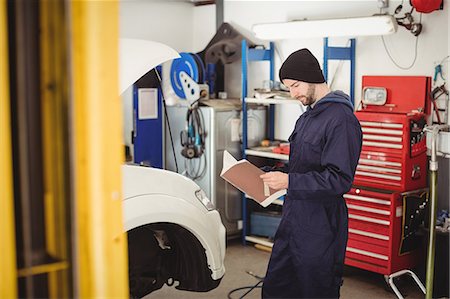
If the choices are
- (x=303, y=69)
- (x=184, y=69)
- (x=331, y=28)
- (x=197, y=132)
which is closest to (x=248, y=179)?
(x=303, y=69)

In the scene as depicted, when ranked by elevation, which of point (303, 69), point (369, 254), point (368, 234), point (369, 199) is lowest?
point (369, 254)

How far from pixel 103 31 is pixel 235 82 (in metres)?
5.01

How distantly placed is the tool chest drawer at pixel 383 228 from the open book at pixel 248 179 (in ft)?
4.44

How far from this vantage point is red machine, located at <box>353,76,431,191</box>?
4207 mm

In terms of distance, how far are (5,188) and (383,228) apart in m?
3.56

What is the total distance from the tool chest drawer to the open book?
4.44ft

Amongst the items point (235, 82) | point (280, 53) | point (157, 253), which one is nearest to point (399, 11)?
point (280, 53)

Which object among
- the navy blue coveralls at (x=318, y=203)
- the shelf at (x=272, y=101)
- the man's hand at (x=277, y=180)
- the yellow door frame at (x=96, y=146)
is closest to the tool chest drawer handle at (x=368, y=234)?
the shelf at (x=272, y=101)

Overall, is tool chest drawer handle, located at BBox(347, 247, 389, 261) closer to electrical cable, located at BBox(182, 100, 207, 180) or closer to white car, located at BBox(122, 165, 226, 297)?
white car, located at BBox(122, 165, 226, 297)

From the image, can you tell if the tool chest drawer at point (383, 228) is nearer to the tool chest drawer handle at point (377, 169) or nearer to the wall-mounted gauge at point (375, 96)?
the tool chest drawer handle at point (377, 169)

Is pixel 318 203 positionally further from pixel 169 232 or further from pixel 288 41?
pixel 288 41

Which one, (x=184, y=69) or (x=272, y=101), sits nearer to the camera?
(x=272, y=101)

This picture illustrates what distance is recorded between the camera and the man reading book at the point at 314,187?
2.85 metres

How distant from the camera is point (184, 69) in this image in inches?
219
